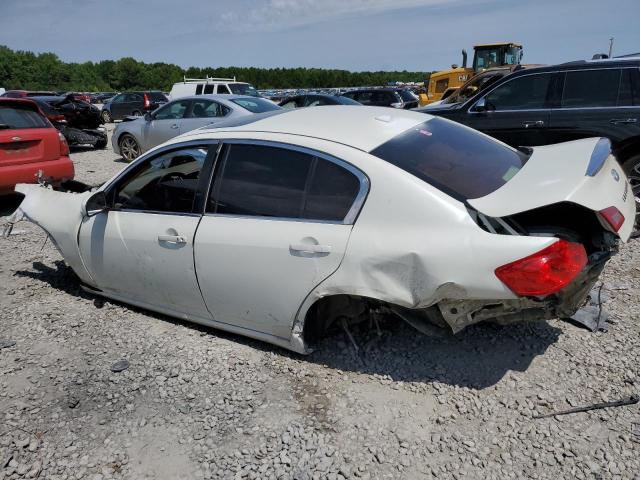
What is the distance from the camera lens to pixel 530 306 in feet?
8.34

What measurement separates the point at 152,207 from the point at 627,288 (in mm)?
3836

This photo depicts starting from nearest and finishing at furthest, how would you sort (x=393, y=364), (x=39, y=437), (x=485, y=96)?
(x=39, y=437) → (x=393, y=364) → (x=485, y=96)

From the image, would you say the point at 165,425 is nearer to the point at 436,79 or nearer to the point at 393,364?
the point at 393,364

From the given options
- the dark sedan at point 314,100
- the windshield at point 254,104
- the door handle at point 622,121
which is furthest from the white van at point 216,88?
the door handle at point 622,121

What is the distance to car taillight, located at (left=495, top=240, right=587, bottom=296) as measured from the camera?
229cm

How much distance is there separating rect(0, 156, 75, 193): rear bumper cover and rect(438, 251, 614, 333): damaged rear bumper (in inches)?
247

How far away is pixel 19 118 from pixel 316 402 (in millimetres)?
6588

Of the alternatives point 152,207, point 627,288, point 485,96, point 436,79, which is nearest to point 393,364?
point 152,207

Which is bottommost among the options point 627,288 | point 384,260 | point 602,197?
point 627,288

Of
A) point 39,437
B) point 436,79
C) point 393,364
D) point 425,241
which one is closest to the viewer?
point 425,241

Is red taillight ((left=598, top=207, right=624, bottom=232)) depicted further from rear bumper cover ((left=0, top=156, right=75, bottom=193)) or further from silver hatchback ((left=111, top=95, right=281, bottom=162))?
silver hatchback ((left=111, top=95, right=281, bottom=162))

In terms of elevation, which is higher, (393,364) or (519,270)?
(519,270)

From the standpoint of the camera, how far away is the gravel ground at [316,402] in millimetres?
2398

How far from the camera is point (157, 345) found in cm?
345
